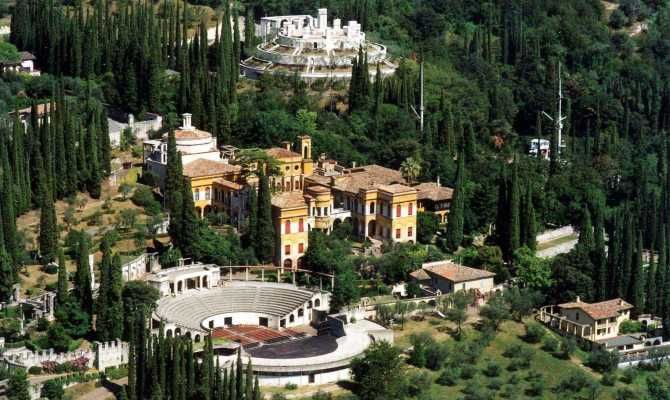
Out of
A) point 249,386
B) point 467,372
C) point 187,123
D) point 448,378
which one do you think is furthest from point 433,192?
point 249,386

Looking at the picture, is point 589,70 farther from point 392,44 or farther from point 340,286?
point 340,286

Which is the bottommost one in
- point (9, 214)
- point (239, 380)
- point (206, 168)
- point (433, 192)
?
point (239, 380)

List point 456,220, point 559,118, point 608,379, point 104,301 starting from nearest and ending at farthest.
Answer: point 104,301, point 608,379, point 456,220, point 559,118

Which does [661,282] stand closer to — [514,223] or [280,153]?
[514,223]

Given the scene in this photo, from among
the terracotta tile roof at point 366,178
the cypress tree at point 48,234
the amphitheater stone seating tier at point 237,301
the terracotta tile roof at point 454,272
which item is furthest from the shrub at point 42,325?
the terracotta tile roof at point 366,178

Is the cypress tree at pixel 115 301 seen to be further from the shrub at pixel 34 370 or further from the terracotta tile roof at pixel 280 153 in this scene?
the terracotta tile roof at pixel 280 153

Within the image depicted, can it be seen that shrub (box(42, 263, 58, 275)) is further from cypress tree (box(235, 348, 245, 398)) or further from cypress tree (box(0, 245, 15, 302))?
cypress tree (box(235, 348, 245, 398))
